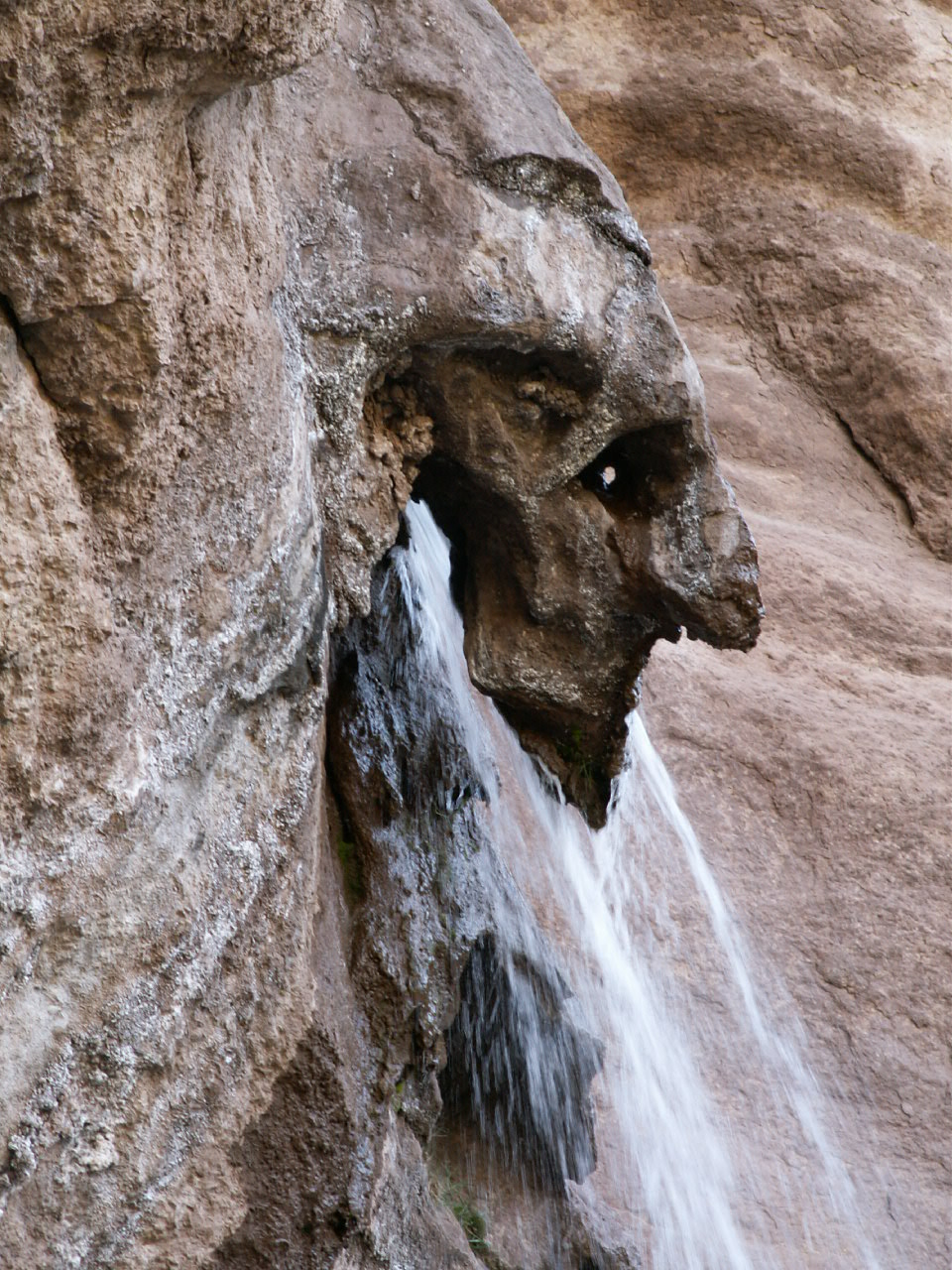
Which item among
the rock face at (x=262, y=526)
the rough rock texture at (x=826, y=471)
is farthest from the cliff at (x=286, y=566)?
the rough rock texture at (x=826, y=471)

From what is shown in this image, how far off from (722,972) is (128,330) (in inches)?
112

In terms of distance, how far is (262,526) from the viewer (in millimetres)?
2021

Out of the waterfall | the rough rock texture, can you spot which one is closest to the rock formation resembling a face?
the waterfall

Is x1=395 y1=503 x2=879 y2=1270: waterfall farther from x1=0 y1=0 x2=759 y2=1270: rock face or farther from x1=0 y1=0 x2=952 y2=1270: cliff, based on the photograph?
x1=0 y1=0 x2=759 y2=1270: rock face

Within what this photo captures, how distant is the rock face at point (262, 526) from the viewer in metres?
1.67

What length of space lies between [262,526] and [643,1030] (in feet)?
7.37

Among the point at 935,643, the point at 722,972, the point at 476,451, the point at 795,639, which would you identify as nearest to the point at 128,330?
the point at 476,451

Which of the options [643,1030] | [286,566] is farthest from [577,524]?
[643,1030]

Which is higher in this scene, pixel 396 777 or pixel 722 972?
pixel 396 777

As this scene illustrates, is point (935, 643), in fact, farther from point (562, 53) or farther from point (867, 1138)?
point (562, 53)

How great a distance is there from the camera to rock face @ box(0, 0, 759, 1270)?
5.46 feet

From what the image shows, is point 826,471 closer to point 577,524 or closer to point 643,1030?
point 643,1030

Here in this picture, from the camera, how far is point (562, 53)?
20.3 feet

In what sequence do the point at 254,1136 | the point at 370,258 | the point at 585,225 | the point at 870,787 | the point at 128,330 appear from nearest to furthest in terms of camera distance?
the point at 128,330, the point at 254,1136, the point at 370,258, the point at 585,225, the point at 870,787
